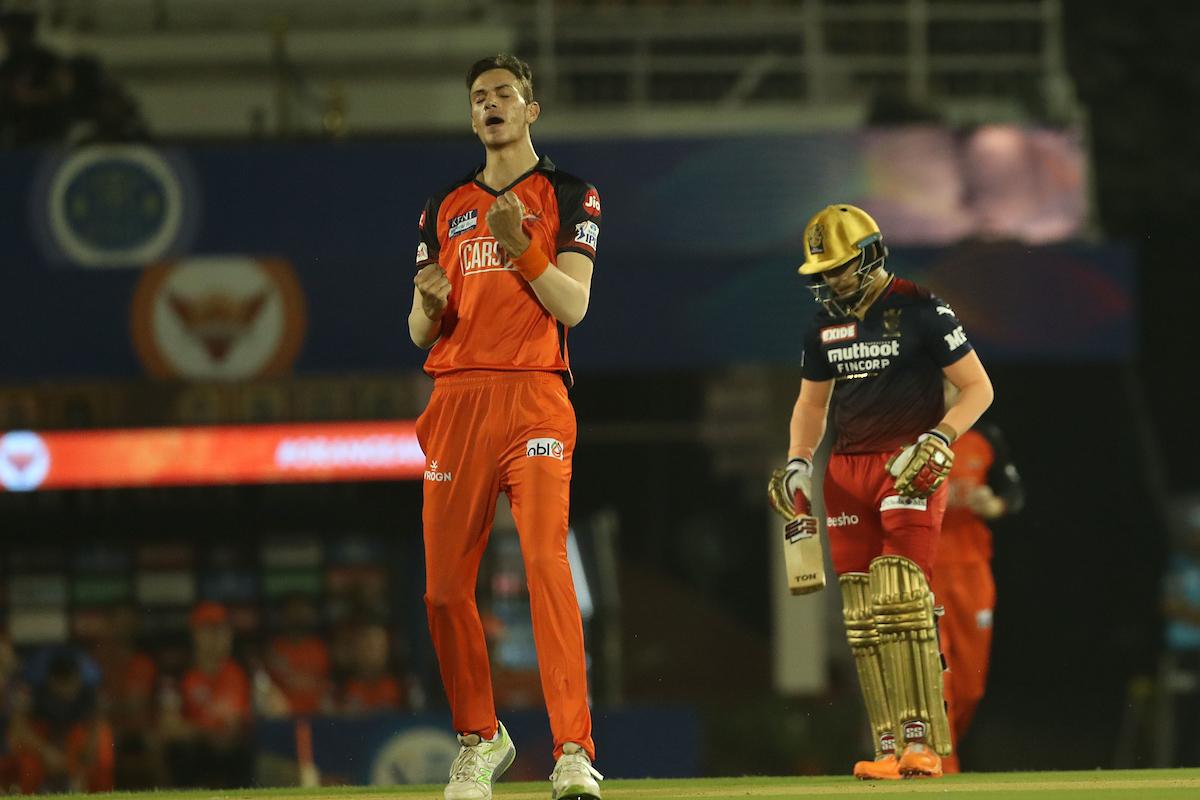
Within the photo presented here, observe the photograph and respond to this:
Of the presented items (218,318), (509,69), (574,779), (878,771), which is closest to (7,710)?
(218,318)

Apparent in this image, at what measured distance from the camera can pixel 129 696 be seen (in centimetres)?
1365

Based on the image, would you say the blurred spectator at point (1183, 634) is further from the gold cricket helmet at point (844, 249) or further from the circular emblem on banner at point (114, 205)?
the gold cricket helmet at point (844, 249)

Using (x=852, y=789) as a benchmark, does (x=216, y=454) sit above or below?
above

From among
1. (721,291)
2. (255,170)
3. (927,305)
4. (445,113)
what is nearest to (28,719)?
(255,170)

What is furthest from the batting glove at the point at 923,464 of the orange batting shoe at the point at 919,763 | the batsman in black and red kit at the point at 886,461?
the orange batting shoe at the point at 919,763

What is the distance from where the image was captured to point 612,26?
1686cm

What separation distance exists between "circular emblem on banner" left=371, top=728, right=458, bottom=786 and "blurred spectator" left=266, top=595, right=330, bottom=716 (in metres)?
1.26

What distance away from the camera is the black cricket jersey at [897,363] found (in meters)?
7.12

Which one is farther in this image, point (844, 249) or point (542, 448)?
point (844, 249)

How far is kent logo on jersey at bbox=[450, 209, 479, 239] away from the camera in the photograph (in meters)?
6.18

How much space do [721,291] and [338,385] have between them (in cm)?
276

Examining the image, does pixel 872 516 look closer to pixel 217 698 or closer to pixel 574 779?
pixel 574 779

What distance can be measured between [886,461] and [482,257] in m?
1.78

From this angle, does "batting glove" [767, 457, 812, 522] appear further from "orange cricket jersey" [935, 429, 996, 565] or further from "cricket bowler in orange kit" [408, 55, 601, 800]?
"orange cricket jersey" [935, 429, 996, 565]
